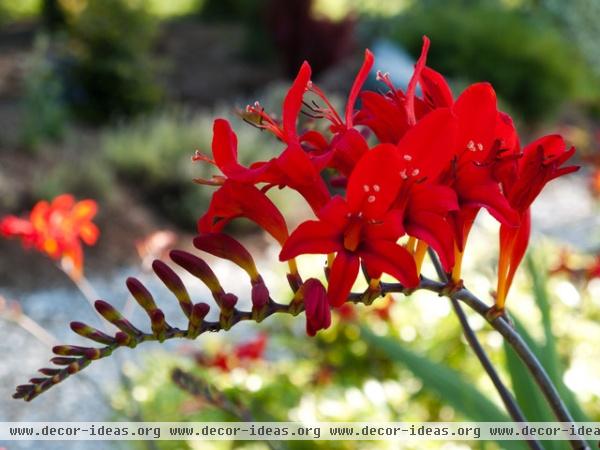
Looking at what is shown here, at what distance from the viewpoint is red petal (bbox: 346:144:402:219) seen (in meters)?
0.90

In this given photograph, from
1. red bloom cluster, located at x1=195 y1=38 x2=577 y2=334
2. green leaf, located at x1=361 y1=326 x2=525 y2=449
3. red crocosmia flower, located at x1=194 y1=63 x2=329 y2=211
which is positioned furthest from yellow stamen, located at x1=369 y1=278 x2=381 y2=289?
green leaf, located at x1=361 y1=326 x2=525 y2=449

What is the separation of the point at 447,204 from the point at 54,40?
9377mm

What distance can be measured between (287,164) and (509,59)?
8.53 meters

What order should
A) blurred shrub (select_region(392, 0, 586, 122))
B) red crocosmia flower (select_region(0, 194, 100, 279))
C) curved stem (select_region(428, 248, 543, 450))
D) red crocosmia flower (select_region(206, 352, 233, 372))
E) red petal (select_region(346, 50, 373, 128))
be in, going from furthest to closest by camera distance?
blurred shrub (select_region(392, 0, 586, 122)) → red crocosmia flower (select_region(206, 352, 233, 372)) → red crocosmia flower (select_region(0, 194, 100, 279)) → curved stem (select_region(428, 248, 543, 450)) → red petal (select_region(346, 50, 373, 128))

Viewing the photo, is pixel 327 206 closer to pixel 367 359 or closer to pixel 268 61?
pixel 367 359

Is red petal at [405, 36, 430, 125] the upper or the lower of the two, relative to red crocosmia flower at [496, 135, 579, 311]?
upper

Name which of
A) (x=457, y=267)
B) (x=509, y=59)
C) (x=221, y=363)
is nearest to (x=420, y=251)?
(x=457, y=267)

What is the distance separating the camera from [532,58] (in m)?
9.01

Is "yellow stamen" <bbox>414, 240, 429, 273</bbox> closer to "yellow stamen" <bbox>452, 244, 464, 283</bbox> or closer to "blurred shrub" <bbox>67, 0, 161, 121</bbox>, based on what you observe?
"yellow stamen" <bbox>452, 244, 464, 283</bbox>

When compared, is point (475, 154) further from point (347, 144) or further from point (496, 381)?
point (496, 381)

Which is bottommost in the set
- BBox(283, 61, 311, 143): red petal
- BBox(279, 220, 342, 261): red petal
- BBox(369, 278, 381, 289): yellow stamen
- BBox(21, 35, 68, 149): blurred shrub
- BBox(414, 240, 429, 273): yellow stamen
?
BBox(369, 278, 381, 289): yellow stamen

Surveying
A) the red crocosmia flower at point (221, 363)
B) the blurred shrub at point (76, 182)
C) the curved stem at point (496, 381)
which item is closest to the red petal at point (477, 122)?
the curved stem at point (496, 381)

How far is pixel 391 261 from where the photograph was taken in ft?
2.97

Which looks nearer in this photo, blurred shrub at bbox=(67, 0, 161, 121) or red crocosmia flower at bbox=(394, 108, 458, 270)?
red crocosmia flower at bbox=(394, 108, 458, 270)
